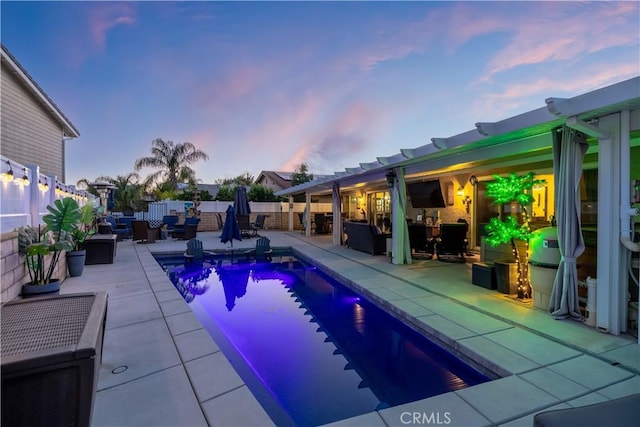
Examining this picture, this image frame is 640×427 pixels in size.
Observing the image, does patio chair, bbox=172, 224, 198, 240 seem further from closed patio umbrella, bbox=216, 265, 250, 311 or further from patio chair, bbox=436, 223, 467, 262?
patio chair, bbox=436, 223, 467, 262

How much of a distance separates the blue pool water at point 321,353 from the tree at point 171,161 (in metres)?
18.6

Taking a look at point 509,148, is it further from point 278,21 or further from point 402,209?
point 278,21

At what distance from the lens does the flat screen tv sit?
37.1 ft

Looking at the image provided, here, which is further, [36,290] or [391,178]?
[391,178]

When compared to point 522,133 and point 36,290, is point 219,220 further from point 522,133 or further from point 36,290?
point 522,133

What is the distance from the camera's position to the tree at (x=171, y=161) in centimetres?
2281

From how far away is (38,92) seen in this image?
9.46 metres

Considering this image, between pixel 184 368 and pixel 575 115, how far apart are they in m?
4.96

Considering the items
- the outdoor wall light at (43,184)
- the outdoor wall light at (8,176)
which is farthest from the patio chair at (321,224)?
the outdoor wall light at (8,176)

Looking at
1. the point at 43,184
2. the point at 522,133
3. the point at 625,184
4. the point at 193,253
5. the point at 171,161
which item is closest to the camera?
the point at 625,184

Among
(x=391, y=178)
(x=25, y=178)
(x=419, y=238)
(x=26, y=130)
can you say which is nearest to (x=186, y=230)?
(x=26, y=130)

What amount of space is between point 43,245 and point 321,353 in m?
3.94

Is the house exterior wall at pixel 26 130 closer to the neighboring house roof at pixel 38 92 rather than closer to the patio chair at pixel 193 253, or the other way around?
the neighboring house roof at pixel 38 92

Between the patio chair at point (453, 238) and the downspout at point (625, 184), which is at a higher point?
the downspout at point (625, 184)
